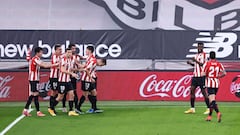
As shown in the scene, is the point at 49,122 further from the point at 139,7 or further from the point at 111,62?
the point at 139,7

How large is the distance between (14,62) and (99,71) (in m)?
3.91

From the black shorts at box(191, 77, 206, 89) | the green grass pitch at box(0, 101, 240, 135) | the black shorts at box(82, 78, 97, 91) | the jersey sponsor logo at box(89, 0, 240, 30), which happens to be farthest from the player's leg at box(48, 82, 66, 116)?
the jersey sponsor logo at box(89, 0, 240, 30)

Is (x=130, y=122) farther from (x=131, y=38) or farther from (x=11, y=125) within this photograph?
(x=131, y=38)

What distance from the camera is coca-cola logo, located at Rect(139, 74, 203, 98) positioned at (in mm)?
23203

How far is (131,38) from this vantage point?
24.2 m

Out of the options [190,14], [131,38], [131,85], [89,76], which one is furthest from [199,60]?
[190,14]

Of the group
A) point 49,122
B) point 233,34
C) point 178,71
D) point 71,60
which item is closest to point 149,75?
point 178,71

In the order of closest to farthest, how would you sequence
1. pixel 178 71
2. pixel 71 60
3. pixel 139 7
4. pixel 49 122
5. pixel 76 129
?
1. pixel 76 129
2. pixel 49 122
3. pixel 71 60
4. pixel 178 71
5. pixel 139 7

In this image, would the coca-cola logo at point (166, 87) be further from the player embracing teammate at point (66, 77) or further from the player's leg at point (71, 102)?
the player embracing teammate at point (66, 77)

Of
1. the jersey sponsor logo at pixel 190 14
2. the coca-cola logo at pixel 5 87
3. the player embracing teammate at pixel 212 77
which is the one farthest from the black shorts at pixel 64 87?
the jersey sponsor logo at pixel 190 14

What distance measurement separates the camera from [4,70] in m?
23.6

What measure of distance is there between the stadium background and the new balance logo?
0.04 metres

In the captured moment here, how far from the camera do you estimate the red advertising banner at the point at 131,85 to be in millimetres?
23203

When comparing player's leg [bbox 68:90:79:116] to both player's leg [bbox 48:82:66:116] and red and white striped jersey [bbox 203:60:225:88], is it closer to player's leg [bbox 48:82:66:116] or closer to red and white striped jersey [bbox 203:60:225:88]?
player's leg [bbox 48:82:66:116]
